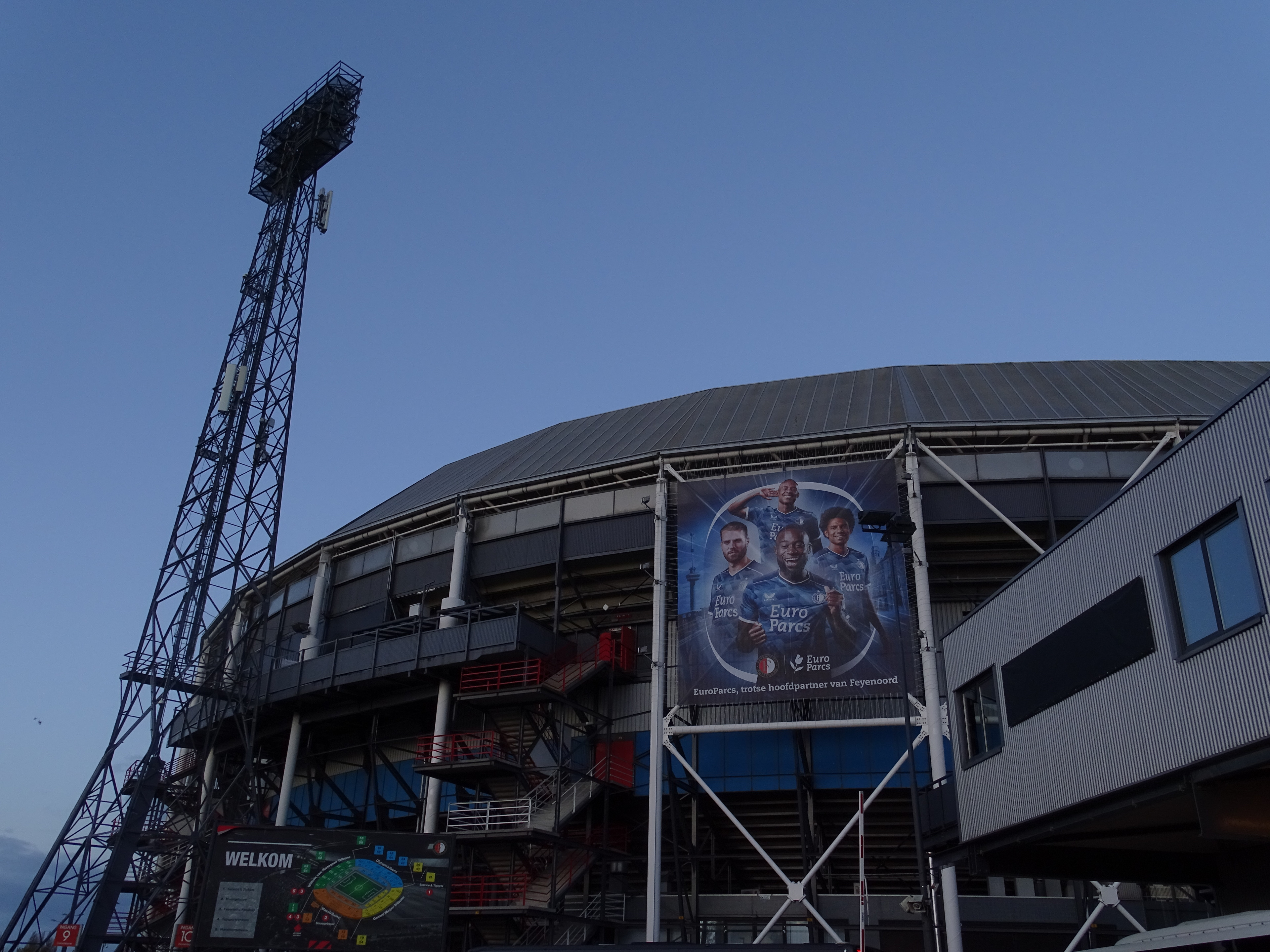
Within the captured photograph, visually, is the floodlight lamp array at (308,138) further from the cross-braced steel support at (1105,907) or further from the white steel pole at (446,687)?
the cross-braced steel support at (1105,907)

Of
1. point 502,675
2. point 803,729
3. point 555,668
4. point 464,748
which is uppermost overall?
point 555,668

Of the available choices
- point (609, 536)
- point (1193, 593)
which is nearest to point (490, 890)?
point (609, 536)

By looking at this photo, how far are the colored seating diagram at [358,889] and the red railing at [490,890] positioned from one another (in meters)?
7.79

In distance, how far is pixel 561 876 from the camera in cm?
3375

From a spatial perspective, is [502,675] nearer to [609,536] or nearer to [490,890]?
[609,536]

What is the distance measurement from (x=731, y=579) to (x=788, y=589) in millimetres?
1821

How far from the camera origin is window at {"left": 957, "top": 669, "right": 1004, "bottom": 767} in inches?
896

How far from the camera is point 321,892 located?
24.2 meters

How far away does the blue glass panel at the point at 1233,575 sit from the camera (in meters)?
15.3

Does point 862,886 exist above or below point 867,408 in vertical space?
below

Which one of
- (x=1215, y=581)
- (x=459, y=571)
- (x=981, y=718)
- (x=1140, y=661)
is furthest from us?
(x=459, y=571)

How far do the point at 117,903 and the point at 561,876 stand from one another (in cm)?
1866

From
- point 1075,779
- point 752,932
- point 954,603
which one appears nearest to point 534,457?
point 954,603

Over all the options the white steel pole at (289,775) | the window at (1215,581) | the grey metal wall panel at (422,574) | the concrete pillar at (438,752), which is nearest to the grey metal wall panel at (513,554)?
the grey metal wall panel at (422,574)
